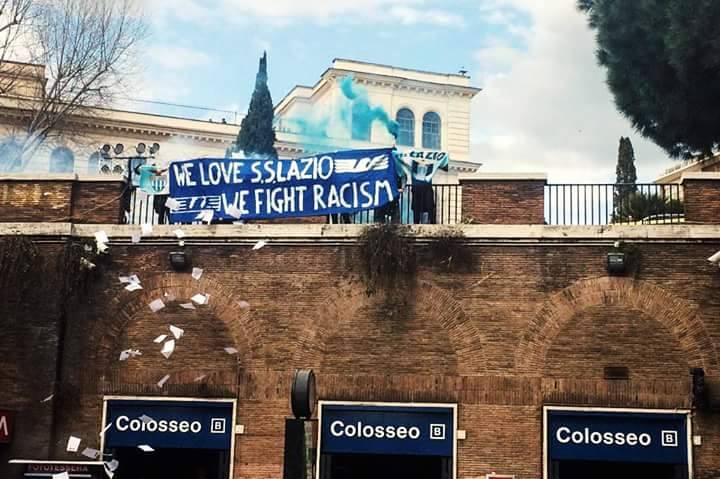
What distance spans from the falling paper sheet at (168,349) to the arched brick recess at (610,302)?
20.4 ft

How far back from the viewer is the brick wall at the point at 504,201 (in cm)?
1736

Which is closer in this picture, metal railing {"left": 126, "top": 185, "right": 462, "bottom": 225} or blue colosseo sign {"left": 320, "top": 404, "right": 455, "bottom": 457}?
blue colosseo sign {"left": 320, "top": 404, "right": 455, "bottom": 457}

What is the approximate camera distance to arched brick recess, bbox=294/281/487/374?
16.8 meters

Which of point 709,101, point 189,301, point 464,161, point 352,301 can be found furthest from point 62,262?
point 464,161

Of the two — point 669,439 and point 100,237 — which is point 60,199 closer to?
point 100,237

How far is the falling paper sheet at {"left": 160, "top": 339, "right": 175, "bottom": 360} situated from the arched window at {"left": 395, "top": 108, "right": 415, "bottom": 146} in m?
41.8

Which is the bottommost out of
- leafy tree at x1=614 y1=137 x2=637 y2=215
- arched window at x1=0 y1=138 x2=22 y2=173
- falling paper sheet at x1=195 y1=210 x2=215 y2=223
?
falling paper sheet at x1=195 y1=210 x2=215 y2=223

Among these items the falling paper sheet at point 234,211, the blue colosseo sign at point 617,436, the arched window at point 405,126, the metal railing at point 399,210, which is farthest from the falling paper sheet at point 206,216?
the arched window at point 405,126

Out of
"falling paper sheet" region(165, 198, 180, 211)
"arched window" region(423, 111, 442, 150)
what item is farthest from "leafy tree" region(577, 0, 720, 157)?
"arched window" region(423, 111, 442, 150)

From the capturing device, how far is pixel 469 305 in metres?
17.0

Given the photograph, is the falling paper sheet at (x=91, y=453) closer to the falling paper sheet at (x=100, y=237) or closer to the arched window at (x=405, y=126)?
the falling paper sheet at (x=100, y=237)

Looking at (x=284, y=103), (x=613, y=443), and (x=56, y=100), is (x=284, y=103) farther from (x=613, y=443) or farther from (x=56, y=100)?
(x=613, y=443)

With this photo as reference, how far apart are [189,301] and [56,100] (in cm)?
1620

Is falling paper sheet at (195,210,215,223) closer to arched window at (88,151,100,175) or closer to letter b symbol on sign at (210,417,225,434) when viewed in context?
letter b symbol on sign at (210,417,225,434)
